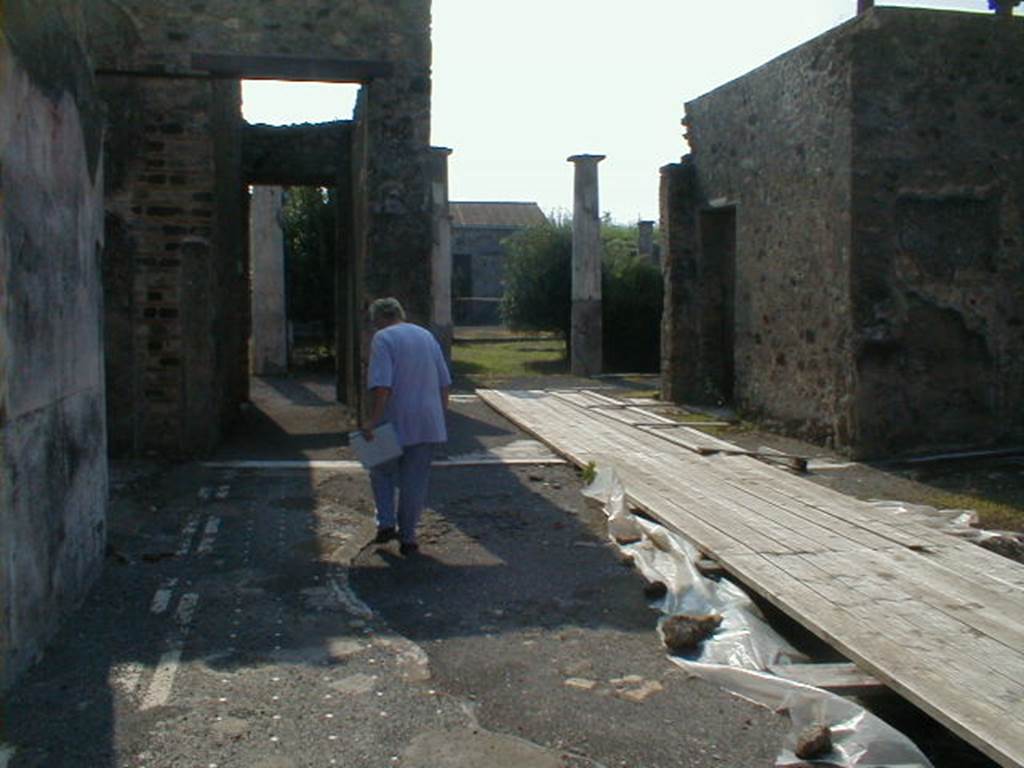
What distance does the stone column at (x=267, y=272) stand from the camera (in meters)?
21.7

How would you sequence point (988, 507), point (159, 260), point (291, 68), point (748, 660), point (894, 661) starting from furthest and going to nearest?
point (291, 68) → point (159, 260) → point (988, 507) → point (748, 660) → point (894, 661)

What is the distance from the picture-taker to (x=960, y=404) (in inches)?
456

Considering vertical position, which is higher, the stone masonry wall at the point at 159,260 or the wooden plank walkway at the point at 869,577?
the stone masonry wall at the point at 159,260

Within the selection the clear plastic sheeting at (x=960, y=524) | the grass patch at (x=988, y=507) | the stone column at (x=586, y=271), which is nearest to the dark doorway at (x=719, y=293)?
the grass patch at (x=988, y=507)

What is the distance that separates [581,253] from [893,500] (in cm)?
1448

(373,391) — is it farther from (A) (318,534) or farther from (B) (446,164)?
(B) (446,164)

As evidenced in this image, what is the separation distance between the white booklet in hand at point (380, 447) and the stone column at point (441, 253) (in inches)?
503

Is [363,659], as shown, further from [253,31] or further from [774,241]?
[774,241]

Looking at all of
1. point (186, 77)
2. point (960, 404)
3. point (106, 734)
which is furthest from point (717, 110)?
point (106, 734)

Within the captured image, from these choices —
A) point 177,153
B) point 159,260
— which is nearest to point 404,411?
point 159,260

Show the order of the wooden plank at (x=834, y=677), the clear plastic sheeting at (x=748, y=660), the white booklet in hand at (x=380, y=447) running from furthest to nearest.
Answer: the white booklet in hand at (x=380, y=447) < the wooden plank at (x=834, y=677) < the clear plastic sheeting at (x=748, y=660)

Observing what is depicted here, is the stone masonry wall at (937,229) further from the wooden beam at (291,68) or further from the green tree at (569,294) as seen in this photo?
the green tree at (569,294)

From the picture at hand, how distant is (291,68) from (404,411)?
5425 millimetres

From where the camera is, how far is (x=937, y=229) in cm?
1148
